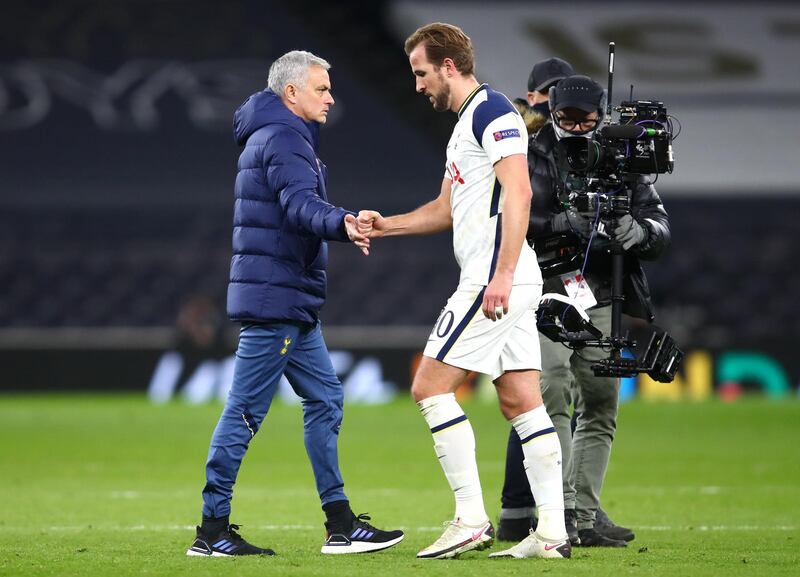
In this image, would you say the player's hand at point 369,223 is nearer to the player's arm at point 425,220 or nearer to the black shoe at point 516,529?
the player's arm at point 425,220

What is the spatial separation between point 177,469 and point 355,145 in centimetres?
1439

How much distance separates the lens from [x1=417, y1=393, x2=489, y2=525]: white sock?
5.64 m

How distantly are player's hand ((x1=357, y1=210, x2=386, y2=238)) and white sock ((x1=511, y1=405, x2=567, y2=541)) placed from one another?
38.7 inches

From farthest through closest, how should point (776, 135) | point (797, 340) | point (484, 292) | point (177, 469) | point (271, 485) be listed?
point (776, 135) → point (797, 340) → point (177, 469) → point (271, 485) → point (484, 292)

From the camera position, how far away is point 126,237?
2453cm

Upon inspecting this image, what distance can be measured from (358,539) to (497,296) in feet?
4.39

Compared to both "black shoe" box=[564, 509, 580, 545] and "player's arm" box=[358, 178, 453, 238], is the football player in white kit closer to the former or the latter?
"player's arm" box=[358, 178, 453, 238]

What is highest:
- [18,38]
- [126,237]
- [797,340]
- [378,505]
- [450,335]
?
[18,38]

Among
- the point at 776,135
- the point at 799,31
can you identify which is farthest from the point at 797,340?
the point at 799,31

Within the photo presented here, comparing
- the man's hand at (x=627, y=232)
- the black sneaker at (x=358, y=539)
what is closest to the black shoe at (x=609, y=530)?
the black sneaker at (x=358, y=539)

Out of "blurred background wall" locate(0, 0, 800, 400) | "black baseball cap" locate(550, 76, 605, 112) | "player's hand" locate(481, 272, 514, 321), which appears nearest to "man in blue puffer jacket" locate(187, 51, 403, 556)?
"player's hand" locate(481, 272, 514, 321)

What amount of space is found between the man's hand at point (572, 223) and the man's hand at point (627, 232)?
13cm

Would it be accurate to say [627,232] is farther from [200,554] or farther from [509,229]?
[200,554]

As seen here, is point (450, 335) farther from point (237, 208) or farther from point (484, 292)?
point (237, 208)
